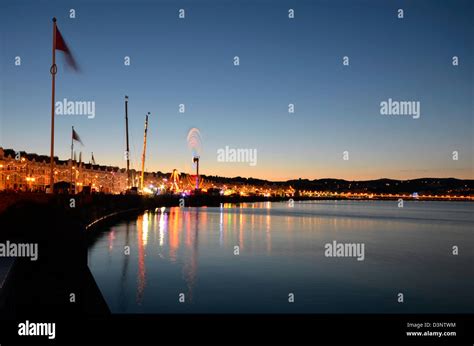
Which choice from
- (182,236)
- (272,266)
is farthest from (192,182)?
(272,266)

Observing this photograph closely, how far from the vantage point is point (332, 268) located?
2791 centimetres

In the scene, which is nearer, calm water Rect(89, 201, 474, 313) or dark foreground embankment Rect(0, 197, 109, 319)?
dark foreground embankment Rect(0, 197, 109, 319)

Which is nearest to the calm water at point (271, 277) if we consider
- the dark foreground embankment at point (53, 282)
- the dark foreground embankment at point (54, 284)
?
the dark foreground embankment at point (53, 282)

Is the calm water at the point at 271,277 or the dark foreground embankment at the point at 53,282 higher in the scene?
the dark foreground embankment at the point at 53,282

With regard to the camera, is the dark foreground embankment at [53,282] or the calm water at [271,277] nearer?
the dark foreground embankment at [53,282]

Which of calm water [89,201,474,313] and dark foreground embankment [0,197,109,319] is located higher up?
dark foreground embankment [0,197,109,319]

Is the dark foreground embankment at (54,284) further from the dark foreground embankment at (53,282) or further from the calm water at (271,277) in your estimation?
the calm water at (271,277)

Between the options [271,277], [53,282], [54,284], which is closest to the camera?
[54,284]

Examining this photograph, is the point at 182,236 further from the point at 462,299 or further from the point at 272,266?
the point at 462,299

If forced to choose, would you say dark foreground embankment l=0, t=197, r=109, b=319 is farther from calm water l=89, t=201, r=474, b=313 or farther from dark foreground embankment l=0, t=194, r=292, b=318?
calm water l=89, t=201, r=474, b=313

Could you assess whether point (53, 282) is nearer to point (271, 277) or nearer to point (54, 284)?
point (54, 284)

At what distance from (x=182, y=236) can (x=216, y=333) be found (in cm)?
3628

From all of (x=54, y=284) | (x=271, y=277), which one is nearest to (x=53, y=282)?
(x=54, y=284)

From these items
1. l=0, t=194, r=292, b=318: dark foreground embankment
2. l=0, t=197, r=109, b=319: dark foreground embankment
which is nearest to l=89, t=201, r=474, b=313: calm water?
l=0, t=194, r=292, b=318: dark foreground embankment
